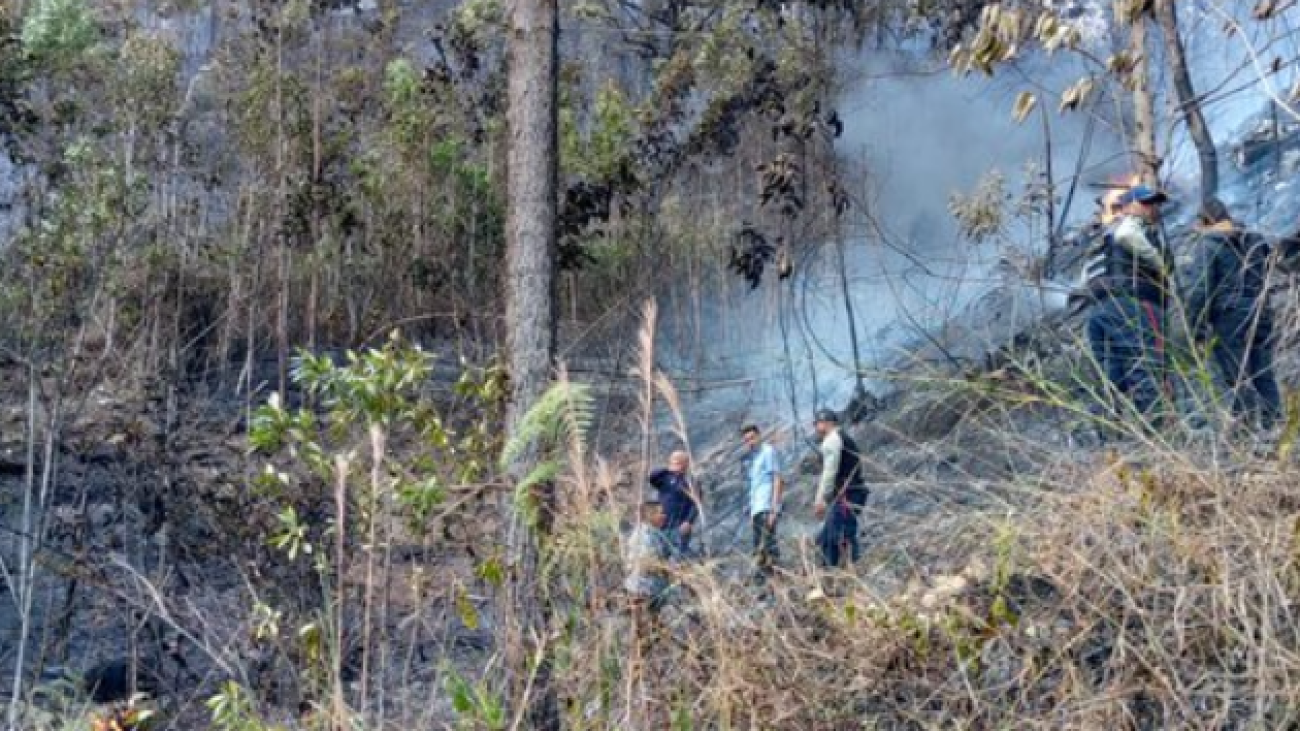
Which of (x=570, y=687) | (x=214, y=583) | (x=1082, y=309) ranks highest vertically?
(x=1082, y=309)

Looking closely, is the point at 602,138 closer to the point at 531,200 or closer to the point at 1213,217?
the point at 531,200

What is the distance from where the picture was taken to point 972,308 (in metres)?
13.4

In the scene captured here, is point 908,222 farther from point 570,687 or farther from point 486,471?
point 570,687

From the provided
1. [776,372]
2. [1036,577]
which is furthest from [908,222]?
[1036,577]

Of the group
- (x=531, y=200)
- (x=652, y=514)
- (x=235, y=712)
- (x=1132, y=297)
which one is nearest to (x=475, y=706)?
(x=652, y=514)

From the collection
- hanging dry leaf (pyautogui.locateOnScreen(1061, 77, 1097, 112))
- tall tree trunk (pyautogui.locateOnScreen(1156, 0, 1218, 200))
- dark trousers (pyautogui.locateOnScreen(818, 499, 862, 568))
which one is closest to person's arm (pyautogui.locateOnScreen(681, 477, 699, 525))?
dark trousers (pyautogui.locateOnScreen(818, 499, 862, 568))

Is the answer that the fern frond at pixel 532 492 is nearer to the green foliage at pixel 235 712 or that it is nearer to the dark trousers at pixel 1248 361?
the green foliage at pixel 235 712

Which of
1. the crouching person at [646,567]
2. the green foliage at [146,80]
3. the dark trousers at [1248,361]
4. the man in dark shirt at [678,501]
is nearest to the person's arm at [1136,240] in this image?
the dark trousers at [1248,361]

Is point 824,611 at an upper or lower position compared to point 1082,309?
lower

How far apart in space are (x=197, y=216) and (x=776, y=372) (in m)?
7.07

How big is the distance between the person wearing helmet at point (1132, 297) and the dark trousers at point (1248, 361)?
29 cm

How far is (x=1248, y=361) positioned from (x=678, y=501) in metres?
2.53

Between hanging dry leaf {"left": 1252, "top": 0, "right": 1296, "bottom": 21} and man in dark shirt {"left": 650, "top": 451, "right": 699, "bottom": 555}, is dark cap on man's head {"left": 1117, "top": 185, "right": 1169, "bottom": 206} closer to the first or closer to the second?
hanging dry leaf {"left": 1252, "top": 0, "right": 1296, "bottom": 21}

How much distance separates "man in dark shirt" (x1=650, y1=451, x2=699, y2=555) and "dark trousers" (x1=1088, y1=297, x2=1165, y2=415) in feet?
5.23
